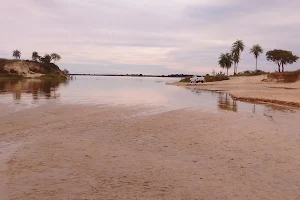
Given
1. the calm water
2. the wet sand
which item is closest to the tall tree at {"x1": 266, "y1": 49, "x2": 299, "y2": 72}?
the calm water

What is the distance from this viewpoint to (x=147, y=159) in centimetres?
966

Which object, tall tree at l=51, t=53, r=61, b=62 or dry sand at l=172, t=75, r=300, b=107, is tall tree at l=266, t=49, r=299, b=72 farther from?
tall tree at l=51, t=53, r=61, b=62

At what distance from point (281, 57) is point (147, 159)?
109 m

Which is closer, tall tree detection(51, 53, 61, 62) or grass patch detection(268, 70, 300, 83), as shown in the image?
grass patch detection(268, 70, 300, 83)

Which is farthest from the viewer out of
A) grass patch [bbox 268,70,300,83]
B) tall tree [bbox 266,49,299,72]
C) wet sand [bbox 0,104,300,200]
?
tall tree [bbox 266,49,299,72]

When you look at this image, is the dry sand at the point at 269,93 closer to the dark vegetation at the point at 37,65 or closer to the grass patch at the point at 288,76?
the grass patch at the point at 288,76

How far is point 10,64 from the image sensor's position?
414 ft

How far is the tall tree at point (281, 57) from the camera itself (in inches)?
4232

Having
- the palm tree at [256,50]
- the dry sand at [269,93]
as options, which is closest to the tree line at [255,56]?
the palm tree at [256,50]

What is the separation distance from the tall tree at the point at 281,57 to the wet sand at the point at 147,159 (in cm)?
10021

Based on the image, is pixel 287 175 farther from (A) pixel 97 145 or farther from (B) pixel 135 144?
(A) pixel 97 145

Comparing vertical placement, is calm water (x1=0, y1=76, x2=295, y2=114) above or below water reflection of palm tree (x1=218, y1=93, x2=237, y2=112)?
above

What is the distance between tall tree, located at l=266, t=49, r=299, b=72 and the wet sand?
100213mm

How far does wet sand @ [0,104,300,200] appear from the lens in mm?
7090
